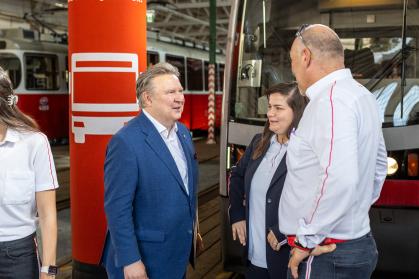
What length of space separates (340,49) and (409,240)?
2.04 meters

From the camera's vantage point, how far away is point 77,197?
4.17 metres

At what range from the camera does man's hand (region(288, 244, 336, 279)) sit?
7.09 feet

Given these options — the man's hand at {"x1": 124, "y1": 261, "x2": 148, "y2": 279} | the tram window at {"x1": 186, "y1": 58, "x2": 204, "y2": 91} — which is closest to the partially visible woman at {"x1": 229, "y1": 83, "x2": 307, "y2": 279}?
the man's hand at {"x1": 124, "y1": 261, "x2": 148, "y2": 279}

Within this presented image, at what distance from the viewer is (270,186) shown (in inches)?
112

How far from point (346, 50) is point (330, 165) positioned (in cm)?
277

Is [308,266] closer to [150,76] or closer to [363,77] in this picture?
[150,76]

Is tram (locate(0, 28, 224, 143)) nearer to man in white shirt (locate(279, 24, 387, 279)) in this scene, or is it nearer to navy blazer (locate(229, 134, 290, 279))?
navy blazer (locate(229, 134, 290, 279))

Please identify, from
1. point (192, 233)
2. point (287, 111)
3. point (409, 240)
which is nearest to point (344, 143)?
point (287, 111)

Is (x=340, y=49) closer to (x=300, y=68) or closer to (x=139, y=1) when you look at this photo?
(x=300, y=68)

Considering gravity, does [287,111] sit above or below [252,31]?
below

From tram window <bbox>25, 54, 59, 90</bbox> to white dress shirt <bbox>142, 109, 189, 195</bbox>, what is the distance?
13.2 meters

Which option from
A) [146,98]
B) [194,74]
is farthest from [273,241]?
[194,74]

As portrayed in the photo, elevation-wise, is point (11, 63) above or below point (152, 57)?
below

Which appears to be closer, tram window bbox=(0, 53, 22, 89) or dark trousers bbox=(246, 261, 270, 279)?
dark trousers bbox=(246, 261, 270, 279)
